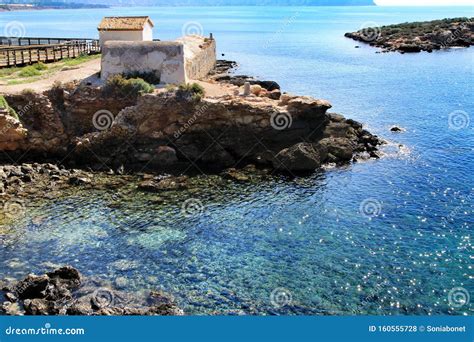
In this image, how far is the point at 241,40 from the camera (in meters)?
127

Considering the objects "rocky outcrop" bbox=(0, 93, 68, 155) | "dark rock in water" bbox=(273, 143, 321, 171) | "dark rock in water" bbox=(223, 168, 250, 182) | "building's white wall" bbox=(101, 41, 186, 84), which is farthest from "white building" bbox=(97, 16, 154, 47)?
"dark rock in water" bbox=(273, 143, 321, 171)

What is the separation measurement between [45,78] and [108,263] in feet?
79.7

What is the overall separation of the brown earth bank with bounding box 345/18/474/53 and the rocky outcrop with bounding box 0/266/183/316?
93.5 meters

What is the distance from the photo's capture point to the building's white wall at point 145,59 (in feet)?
139

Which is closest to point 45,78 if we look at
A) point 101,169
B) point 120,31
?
point 120,31

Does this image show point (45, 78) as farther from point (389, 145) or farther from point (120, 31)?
point (389, 145)

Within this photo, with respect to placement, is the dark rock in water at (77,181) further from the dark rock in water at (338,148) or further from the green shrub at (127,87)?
the dark rock in water at (338,148)

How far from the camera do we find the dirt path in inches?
1577

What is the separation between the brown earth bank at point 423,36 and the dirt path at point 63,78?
73856 mm

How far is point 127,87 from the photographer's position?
131 feet

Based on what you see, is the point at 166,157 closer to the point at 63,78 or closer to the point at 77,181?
the point at 77,181

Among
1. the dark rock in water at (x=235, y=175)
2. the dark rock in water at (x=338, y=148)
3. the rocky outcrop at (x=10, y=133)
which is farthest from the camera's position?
the dark rock in water at (x=338, y=148)

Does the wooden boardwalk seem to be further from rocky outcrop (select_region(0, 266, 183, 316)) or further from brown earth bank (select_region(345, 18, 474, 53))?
brown earth bank (select_region(345, 18, 474, 53))

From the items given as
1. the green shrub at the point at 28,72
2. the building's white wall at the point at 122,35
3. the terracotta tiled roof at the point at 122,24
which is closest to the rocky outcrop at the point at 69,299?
the green shrub at the point at 28,72
